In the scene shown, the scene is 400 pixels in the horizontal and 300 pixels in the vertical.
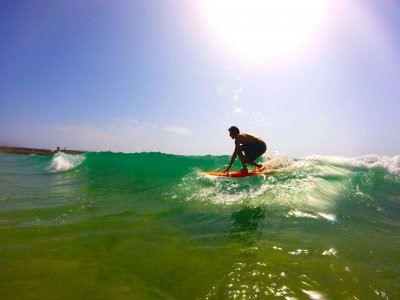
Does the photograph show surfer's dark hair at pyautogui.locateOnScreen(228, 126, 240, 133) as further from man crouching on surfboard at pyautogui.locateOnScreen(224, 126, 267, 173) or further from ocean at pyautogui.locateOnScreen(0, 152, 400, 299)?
ocean at pyautogui.locateOnScreen(0, 152, 400, 299)

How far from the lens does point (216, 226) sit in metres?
5.55

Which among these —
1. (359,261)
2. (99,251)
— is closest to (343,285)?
(359,261)

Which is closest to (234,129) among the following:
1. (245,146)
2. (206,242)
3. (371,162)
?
(245,146)

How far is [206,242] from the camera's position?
4719 millimetres

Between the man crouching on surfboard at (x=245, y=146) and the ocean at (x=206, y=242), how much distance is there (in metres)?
0.93

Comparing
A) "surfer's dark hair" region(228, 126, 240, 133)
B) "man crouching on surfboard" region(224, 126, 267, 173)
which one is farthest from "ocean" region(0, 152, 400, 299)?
"surfer's dark hair" region(228, 126, 240, 133)

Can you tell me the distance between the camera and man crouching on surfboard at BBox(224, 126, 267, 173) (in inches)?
393

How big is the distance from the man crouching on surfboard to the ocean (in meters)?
0.93

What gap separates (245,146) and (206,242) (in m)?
5.96

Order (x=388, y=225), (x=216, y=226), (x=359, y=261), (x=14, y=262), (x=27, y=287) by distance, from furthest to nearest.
A: (x=388, y=225) < (x=216, y=226) < (x=359, y=261) < (x=14, y=262) < (x=27, y=287)

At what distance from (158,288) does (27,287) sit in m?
1.36

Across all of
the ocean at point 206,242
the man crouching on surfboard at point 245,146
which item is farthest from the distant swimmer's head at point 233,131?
the ocean at point 206,242

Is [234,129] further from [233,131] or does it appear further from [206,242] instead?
[206,242]

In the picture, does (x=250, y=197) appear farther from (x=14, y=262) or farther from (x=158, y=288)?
(x=14, y=262)
